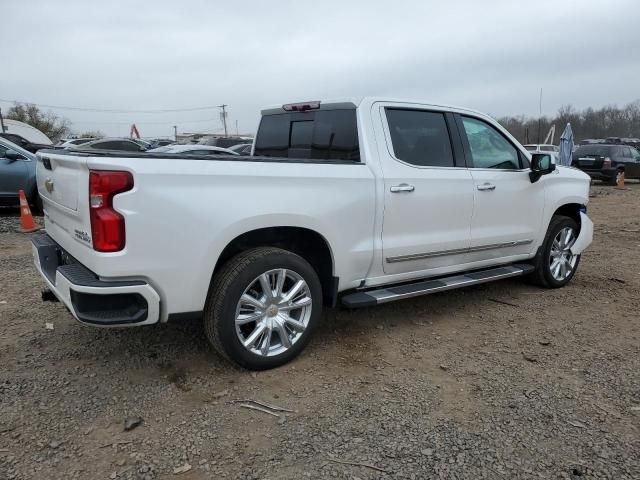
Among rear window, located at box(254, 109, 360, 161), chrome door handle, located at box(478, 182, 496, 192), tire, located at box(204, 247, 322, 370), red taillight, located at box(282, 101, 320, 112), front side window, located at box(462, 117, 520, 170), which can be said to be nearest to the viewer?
tire, located at box(204, 247, 322, 370)

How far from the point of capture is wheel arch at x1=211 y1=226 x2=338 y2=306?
3.38 meters

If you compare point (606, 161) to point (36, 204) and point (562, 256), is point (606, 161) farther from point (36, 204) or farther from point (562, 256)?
point (36, 204)

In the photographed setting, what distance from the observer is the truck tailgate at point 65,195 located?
2.89m

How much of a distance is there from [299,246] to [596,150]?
706 inches

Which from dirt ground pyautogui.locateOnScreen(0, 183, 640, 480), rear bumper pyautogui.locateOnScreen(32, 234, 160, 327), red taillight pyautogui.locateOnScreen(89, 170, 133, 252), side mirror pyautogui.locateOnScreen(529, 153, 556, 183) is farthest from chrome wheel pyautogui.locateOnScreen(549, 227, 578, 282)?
red taillight pyautogui.locateOnScreen(89, 170, 133, 252)

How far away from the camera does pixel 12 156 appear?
9.85m

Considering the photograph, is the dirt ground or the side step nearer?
the dirt ground

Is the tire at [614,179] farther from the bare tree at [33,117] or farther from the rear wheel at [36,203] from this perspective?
the bare tree at [33,117]

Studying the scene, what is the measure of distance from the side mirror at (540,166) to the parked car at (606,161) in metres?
14.8

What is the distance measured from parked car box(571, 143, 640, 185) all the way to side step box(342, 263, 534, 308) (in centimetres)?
1522

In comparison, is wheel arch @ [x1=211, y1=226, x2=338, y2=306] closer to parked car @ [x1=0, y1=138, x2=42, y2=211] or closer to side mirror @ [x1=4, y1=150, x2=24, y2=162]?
parked car @ [x1=0, y1=138, x2=42, y2=211]

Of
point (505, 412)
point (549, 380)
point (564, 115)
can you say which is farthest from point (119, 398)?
point (564, 115)

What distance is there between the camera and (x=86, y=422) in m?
2.87

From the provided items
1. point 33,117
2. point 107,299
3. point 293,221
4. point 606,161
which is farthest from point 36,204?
point 33,117
